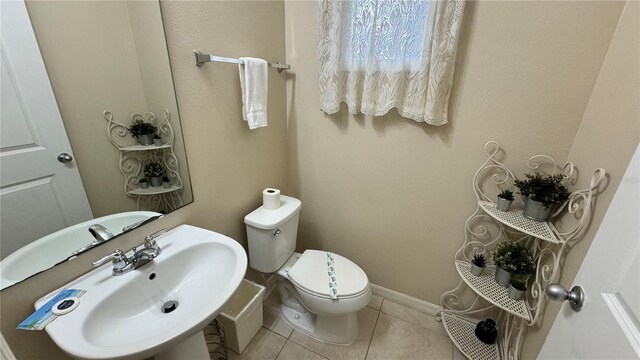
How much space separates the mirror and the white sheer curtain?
0.74m

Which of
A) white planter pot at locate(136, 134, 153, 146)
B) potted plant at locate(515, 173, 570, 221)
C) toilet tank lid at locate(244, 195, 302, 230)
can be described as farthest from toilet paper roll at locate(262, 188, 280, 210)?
potted plant at locate(515, 173, 570, 221)

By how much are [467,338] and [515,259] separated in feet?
1.91

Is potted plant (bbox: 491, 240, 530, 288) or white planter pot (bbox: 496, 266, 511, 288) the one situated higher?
potted plant (bbox: 491, 240, 530, 288)

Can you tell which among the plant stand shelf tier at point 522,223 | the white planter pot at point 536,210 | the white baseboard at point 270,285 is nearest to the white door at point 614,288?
the plant stand shelf tier at point 522,223

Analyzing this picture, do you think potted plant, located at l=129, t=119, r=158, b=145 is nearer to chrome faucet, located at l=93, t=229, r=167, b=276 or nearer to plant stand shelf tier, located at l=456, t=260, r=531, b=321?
chrome faucet, located at l=93, t=229, r=167, b=276

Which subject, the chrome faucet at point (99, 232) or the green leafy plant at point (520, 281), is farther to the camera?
the green leafy plant at point (520, 281)

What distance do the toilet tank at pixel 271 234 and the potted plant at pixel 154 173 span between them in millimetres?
466

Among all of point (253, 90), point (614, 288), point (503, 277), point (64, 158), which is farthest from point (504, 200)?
point (64, 158)

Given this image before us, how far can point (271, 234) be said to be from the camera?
1363mm

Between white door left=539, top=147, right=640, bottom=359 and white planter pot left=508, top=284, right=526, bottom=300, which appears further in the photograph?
white planter pot left=508, top=284, right=526, bottom=300

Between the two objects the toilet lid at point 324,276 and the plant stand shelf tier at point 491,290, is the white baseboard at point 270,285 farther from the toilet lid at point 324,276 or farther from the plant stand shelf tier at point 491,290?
the plant stand shelf tier at point 491,290

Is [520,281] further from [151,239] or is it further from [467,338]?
[151,239]

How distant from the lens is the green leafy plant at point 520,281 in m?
1.14

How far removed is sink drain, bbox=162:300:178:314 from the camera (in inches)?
35.2
